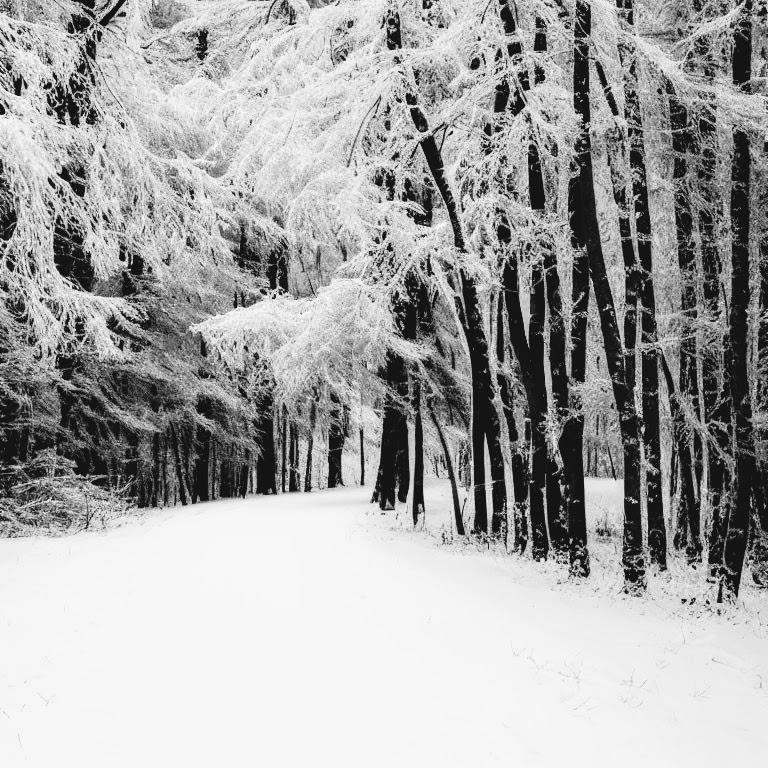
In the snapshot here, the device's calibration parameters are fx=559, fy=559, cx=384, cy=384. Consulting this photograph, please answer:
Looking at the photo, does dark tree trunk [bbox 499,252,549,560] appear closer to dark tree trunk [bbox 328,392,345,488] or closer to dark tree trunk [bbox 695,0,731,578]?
dark tree trunk [bbox 695,0,731,578]

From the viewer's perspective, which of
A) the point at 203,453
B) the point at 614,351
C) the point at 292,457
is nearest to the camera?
the point at 614,351

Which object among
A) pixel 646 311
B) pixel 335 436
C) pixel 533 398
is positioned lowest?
pixel 335 436

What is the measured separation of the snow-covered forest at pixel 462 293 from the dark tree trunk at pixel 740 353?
47 mm

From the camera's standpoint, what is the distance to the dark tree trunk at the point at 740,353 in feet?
25.2

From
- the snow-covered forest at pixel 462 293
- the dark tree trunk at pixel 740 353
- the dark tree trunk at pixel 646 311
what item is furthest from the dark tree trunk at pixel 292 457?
the dark tree trunk at pixel 740 353

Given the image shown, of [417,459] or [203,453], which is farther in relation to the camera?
[203,453]

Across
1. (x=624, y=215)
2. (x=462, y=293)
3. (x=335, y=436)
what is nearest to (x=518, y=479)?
(x=462, y=293)

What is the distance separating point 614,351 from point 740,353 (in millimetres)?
1660

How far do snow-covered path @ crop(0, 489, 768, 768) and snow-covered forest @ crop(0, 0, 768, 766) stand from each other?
0.20 feet

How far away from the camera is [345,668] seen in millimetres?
4039

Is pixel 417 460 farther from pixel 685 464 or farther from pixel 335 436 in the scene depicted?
pixel 335 436

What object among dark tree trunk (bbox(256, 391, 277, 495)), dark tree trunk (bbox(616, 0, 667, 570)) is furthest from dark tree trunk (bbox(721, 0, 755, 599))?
dark tree trunk (bbox(256, 391, 277, 495))

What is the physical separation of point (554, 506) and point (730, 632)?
3681 millimetres

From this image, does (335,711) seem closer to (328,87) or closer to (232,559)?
(232,559)
